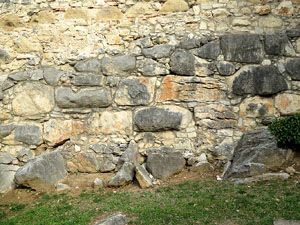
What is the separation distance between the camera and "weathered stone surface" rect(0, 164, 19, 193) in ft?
18.6

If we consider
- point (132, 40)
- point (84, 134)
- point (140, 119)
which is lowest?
point (84, 134)

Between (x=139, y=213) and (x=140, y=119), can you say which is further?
(x=140, y=119)

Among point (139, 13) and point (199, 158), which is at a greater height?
point (139, 13)

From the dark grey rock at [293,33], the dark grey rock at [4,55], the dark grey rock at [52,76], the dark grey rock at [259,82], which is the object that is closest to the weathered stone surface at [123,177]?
the dark grey rock at [52,76]

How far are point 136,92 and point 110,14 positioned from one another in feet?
6.32

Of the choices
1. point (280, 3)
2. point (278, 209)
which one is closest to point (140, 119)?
point (278, 209)

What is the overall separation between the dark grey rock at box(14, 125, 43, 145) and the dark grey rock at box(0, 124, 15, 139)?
11 centimetres

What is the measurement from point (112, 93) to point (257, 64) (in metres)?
3.27

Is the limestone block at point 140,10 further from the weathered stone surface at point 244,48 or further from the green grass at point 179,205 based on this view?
the green grass at point 179,205

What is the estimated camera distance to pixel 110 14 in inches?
261

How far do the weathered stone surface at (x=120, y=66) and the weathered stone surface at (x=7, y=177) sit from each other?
2880 millimetres

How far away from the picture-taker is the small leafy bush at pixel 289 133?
5.14 m

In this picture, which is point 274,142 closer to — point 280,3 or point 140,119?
point 140,119

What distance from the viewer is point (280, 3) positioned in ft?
21.1
